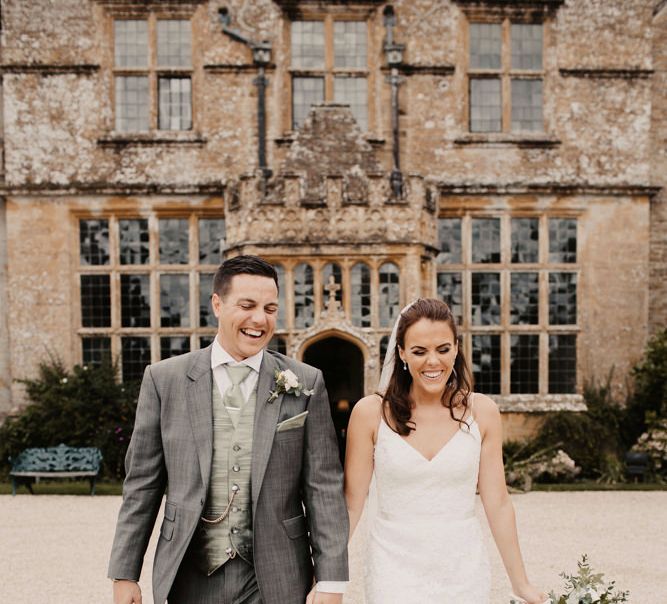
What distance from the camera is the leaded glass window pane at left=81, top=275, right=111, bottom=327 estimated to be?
426 inches

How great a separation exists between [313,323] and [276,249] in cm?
102

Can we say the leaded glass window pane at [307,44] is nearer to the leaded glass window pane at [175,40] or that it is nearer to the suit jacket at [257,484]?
the leaded glass window pane at [175,40]

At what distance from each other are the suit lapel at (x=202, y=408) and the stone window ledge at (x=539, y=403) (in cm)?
804

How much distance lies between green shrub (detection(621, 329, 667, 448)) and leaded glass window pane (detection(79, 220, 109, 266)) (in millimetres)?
7452

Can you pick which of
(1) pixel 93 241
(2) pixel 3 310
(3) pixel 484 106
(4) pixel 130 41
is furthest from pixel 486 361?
(2) pixel 3 310

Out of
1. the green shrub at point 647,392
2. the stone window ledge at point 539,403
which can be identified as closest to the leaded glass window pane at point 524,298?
the stone window ledge at point 539,403

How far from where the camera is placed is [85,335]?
35.4 feet

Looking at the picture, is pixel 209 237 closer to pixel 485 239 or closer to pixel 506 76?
pixel 485 239


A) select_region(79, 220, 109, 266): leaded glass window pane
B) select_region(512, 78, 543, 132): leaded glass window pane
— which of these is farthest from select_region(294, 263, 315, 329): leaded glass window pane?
select_region(512, 78, 543, 132): leaded glass window pane

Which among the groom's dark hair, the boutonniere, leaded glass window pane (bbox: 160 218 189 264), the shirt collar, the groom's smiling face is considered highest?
leaded glass window pane (bbox: 160 218 189 264)

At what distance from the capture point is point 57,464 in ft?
29.7

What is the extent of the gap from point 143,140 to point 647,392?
7.60m

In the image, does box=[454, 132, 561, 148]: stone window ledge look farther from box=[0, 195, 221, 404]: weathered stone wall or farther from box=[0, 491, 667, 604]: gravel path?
box=[0, 491, 667, 604]: gravel path

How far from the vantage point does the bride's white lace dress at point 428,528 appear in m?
3.07
